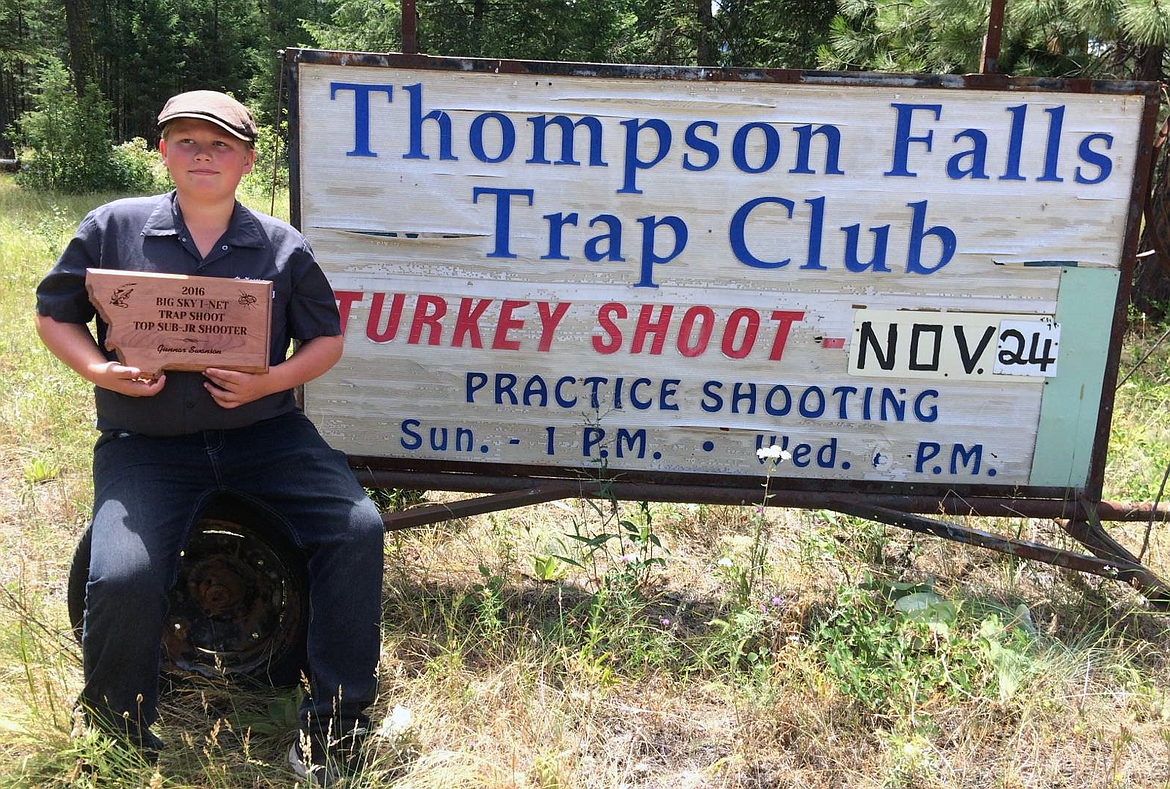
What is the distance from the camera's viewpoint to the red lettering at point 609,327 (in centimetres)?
319

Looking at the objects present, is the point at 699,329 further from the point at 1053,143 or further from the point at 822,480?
the point at 1053,143

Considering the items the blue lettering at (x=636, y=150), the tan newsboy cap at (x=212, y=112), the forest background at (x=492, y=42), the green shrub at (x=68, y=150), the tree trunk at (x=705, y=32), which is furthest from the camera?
the tree trunk at (x=705, y=32)

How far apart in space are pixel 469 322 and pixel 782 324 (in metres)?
1.12

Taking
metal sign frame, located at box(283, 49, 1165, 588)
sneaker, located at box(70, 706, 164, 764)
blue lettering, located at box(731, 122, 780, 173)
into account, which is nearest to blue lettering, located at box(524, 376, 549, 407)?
metal sign frame, located at box(283, 49, 1165, 588)

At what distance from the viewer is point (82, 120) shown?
55.9 feet

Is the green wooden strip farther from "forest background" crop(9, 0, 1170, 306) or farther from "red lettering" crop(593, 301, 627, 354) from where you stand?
"red lettering" crop(593, 301, 627, 354)

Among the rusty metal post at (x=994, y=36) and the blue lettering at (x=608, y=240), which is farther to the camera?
the blue lettering at (x=608, y=240)

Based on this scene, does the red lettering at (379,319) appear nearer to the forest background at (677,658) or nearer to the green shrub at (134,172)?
the forest background at (677,658)

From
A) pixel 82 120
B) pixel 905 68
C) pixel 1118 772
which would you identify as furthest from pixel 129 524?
pixel 82 120

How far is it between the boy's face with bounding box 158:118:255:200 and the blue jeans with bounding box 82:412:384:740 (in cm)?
66

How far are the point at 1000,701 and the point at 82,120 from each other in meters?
19.1

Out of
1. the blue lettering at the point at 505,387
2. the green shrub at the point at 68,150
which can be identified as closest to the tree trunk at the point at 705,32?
the green shrub at the point at 68,150

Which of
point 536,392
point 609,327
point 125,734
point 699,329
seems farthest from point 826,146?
point 125,734

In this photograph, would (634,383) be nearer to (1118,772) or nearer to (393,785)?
(393,785)
